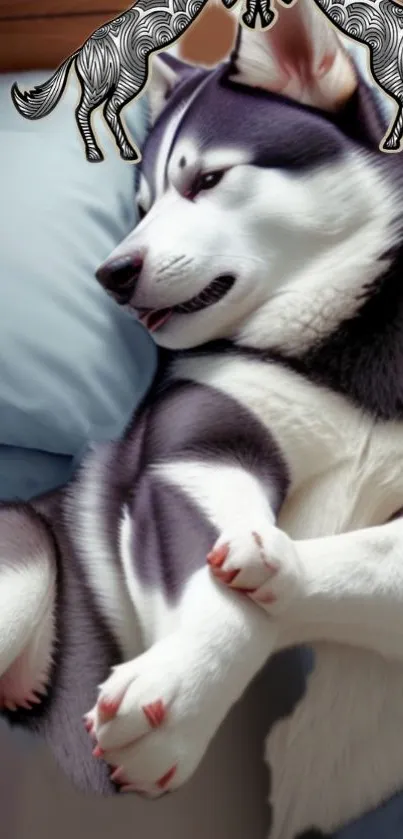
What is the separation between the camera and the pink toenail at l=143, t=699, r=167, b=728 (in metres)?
0.54

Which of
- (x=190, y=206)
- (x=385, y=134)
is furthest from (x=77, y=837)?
(x=385, y=134)

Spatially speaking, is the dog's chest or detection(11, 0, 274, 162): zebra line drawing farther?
detection(11, 0, 274, 162): zebra line drawing

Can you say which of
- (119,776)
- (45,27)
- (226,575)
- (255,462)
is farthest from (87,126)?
(119,776)

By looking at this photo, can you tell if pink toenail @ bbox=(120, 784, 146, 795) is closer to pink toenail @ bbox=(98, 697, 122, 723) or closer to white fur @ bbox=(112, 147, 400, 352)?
pink toenail @ bbox=(98, 697, 122, 723)

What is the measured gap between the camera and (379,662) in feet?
2.10

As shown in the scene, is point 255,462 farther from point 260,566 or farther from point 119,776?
point 119,776

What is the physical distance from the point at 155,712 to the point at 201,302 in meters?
0.35

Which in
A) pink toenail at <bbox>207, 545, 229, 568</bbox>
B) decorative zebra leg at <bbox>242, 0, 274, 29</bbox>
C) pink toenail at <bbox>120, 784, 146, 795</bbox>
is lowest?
pink toenail at <bbox>120, 784, 146, 795</bbox>

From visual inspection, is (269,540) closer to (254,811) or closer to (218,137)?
(254,811)

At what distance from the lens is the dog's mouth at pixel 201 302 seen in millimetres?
732

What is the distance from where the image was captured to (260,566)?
58cm

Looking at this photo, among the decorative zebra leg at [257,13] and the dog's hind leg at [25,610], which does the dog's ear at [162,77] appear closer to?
the decorative zebra leg at [257,13]

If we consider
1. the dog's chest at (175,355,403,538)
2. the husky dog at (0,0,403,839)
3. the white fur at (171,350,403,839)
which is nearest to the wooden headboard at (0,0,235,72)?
the husky dog at (0,0,403,839)

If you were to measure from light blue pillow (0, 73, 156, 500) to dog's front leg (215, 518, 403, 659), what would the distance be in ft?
0.78
